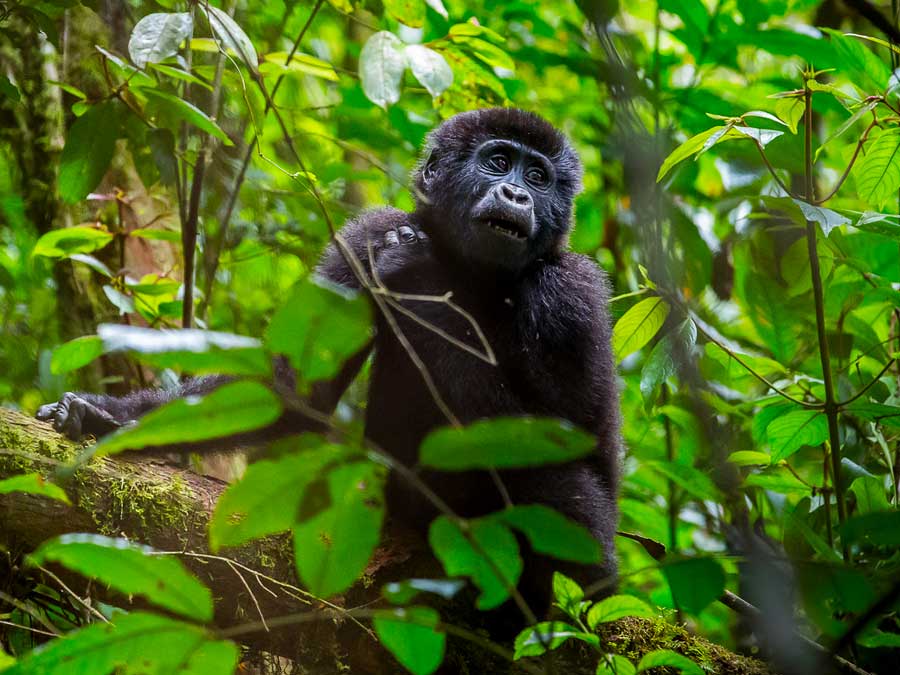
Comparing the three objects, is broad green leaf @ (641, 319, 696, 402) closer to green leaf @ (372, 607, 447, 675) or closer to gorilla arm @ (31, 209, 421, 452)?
gorilla arm @ (31, 209, 421, 452)

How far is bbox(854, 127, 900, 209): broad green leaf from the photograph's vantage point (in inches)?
141

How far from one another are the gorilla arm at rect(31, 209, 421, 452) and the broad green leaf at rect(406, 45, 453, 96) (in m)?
0.74

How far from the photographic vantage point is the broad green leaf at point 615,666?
2.50 metres

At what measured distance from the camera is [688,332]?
11.5 feet

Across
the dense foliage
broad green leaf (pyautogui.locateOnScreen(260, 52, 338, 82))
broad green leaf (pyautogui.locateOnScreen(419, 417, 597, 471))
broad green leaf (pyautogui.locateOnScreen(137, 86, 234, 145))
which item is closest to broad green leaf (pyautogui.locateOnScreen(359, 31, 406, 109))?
the dense foliage

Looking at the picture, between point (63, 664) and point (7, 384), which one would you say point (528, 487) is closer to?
point (63, 664)

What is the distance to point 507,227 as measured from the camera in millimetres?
4566

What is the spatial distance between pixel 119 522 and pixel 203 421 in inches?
83.2

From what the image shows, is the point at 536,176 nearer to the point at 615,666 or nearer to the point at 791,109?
the point at 791,109

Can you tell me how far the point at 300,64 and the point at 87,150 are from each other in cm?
133

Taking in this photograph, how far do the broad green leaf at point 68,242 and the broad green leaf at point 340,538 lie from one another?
358cm

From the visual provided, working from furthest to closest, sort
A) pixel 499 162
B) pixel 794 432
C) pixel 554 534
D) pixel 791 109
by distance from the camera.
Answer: pixel 499 162, pixel 794 432, pixel 791 109, pixel 554 534

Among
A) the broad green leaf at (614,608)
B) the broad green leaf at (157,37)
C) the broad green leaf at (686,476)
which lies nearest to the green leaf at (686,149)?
the broad green leaf at (686,476)

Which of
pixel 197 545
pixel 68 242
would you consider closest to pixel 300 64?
pixel 68 242
